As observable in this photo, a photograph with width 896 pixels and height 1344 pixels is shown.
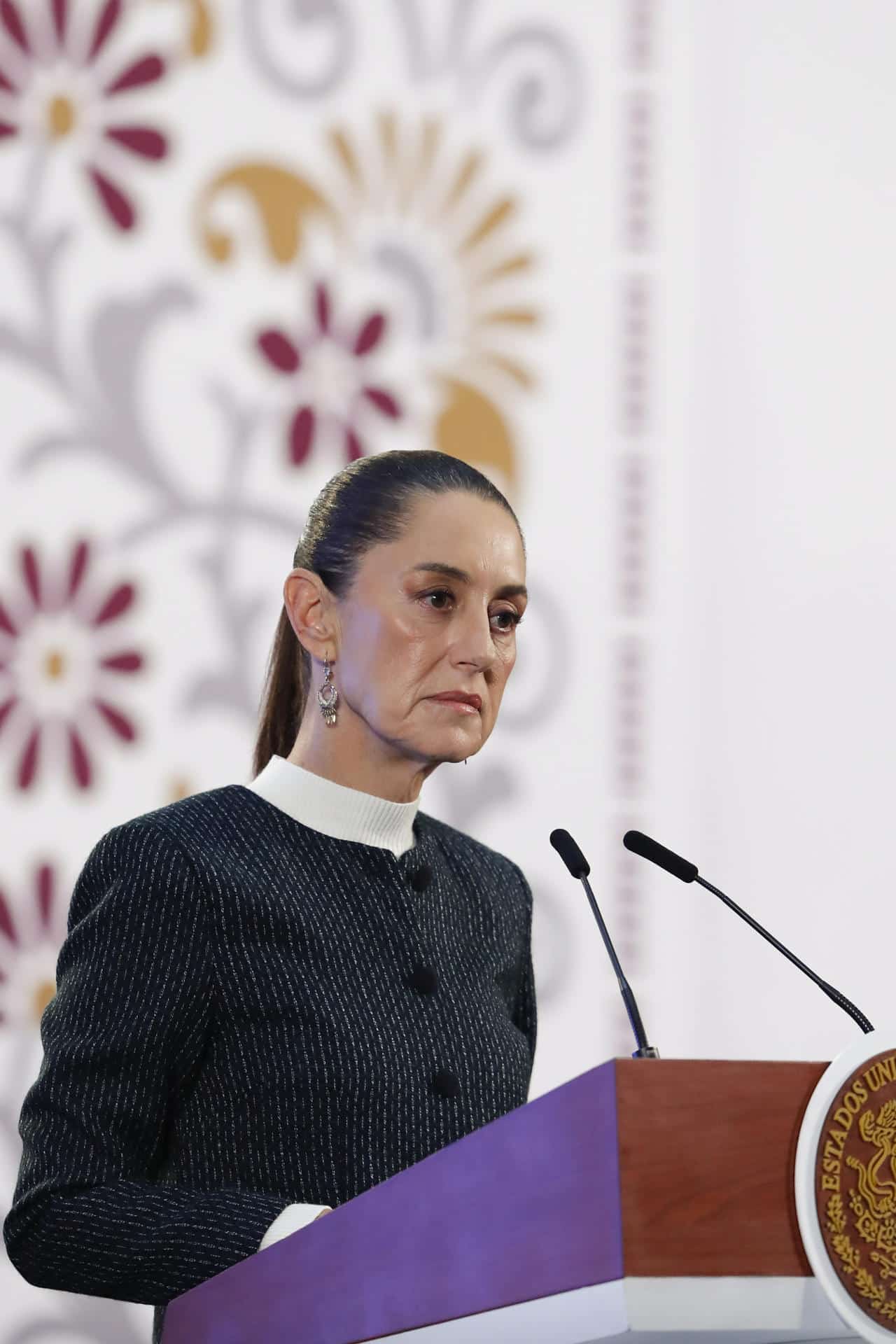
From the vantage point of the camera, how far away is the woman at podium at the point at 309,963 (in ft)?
5.47

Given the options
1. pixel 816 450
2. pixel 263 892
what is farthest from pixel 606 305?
pixel 263 892

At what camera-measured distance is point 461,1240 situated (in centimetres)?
116

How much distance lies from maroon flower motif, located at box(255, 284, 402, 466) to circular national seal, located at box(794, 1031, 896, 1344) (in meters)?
2.10

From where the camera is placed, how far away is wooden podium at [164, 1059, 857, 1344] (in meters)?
1.00

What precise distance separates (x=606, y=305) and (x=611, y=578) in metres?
0.49

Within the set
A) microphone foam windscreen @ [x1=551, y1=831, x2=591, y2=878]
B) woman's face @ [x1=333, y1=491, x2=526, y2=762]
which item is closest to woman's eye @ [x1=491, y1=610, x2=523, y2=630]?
woman's face @ [x1=333, y1=491, x2=526, y2=762]

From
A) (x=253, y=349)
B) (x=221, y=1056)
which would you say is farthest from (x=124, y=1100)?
(x=253, y=349)

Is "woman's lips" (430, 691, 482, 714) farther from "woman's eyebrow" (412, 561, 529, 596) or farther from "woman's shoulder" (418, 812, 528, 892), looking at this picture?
"woman's shoulder" (418, 812, 528, 892)

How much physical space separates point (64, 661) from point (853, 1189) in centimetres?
210

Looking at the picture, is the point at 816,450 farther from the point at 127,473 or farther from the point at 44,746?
the point at 44,746

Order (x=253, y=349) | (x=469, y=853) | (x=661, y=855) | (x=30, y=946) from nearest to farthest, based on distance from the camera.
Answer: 1. (x=661, y=855)
2. (x=469, y=853)
3. (x=30, y=946)
4. (x=253, y=349)

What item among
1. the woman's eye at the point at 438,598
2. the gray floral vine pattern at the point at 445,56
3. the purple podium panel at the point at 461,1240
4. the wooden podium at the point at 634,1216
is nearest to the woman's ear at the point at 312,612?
the woman's eye at the point at 438,598

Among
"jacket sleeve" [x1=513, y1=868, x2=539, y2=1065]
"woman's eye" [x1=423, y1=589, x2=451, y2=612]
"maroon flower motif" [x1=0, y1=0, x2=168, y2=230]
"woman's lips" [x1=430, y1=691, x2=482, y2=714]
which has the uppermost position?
"maroon flower motif" [x1=0, y1=0, x2=168, y2=230]

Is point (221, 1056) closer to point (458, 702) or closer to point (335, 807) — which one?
point (335, 807)
